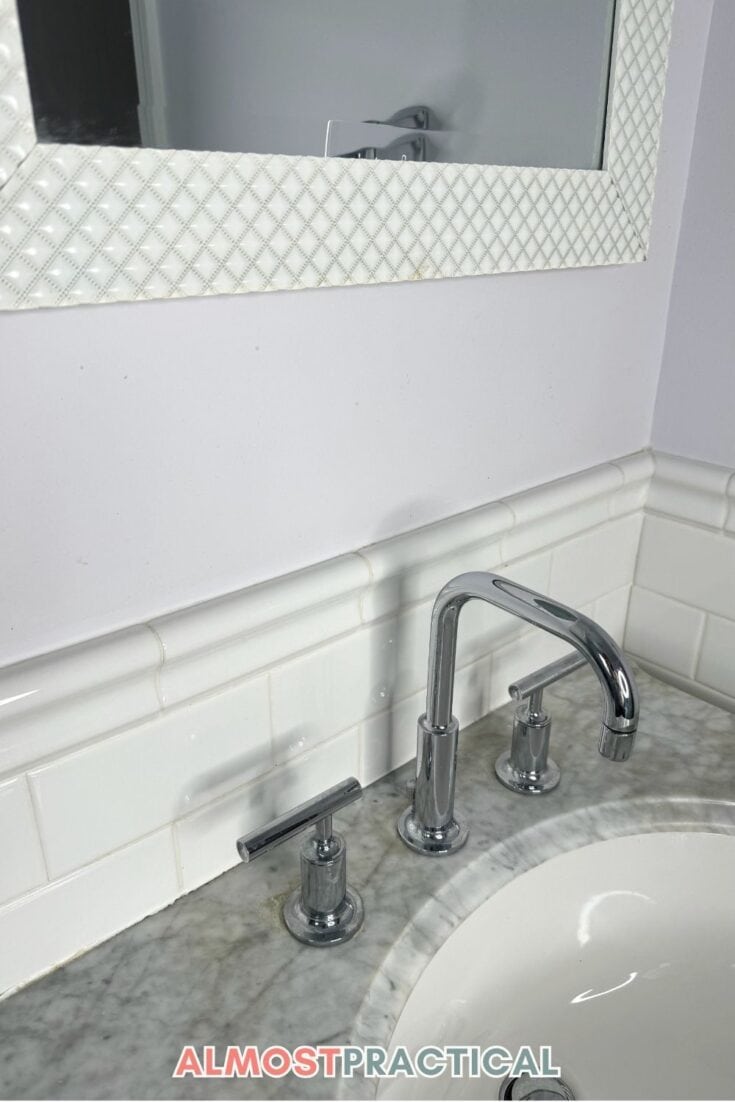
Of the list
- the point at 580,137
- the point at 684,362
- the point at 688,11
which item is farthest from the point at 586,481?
the point at 688,11

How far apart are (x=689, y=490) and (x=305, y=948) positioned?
0.57 meters

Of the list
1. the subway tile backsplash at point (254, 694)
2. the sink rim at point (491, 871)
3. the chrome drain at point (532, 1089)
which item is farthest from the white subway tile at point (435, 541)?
the chrome drain at point (532, 1089)

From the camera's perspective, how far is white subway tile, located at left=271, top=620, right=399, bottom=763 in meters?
0.64

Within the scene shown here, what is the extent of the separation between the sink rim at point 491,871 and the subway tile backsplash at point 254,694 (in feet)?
0.42

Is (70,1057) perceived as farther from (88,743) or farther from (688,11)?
(688,11)

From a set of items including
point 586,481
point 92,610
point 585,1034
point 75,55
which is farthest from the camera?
point 586,481

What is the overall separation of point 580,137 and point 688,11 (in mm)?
174

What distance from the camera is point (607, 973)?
703 millimetres

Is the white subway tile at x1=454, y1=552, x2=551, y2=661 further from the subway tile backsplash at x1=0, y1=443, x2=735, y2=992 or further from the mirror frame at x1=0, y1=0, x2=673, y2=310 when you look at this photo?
the mirror frame at x1=0, y1=0, x2=673, y2=310

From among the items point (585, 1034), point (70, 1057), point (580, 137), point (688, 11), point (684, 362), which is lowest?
point (585, 1034)

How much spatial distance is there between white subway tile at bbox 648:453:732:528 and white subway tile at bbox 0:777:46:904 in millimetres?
667

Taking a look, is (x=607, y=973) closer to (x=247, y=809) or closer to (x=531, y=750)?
(x=531, y=750)

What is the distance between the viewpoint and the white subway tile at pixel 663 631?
91 centimetres

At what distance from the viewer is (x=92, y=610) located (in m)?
0.53
